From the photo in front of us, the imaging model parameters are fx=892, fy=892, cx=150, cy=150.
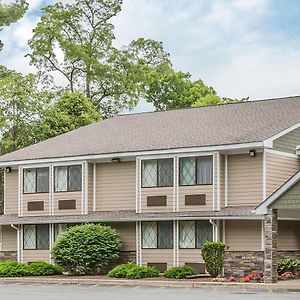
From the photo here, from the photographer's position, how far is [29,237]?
1547 inches

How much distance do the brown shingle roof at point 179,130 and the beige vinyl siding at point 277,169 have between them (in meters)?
1.04

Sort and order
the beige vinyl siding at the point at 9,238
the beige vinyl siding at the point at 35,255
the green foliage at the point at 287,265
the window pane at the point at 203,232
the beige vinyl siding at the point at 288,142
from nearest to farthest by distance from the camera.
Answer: the green foliage at the point at 287,265 < the beige vinyl siding at the point at 288,142 < the window pane at the point at 203,232 < the beige vinyl siding at the point at 35,255 < the beige vinyl siding at the point at 9,238

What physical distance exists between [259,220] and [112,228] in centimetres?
703

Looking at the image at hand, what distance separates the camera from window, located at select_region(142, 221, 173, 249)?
35.4 metres

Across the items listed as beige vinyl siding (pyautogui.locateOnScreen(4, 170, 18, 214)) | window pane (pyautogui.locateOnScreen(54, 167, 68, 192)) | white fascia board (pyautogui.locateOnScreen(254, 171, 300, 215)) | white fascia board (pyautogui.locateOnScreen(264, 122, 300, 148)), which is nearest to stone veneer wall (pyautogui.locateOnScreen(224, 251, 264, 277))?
white fascia board (pyautogui.locateOnScreen(254, 171, 300, 215))

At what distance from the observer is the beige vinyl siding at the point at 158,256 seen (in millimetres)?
35062

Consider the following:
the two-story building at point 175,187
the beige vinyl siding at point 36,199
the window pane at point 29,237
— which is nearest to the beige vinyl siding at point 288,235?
the two-story building at point 175,187

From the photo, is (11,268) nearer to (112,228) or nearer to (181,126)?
(112,228)

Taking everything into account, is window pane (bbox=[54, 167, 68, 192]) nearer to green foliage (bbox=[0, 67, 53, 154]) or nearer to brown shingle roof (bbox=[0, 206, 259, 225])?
brown shingle roof (bbox=[0, 206, 259, 225])

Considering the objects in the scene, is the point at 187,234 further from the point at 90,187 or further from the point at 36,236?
the point at 36,236

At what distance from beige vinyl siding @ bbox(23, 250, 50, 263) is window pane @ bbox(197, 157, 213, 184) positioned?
8.25 m

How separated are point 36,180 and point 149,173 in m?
6.01

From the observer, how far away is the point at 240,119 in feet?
122

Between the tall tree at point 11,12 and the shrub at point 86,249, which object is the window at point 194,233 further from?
the tall tree at point 11,12
